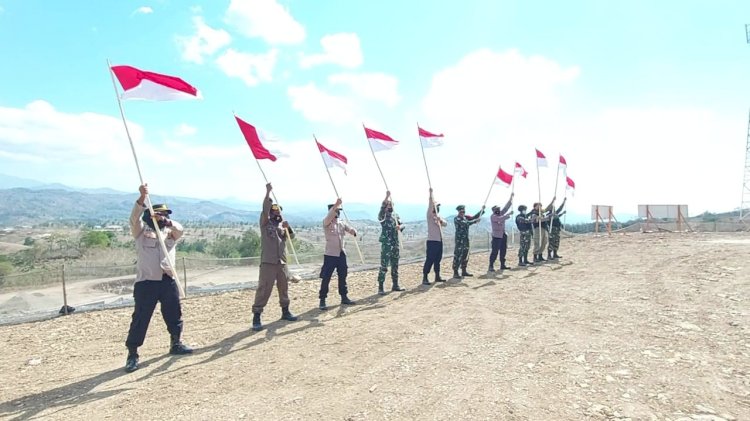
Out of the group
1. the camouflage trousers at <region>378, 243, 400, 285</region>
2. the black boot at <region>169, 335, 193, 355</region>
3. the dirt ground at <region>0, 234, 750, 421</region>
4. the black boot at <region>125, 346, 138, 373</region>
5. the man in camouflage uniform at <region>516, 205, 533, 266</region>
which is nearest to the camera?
the dirt ground at <region>0, 234, 750, 421</region>

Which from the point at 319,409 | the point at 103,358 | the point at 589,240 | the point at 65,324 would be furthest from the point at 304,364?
the point at 589,240

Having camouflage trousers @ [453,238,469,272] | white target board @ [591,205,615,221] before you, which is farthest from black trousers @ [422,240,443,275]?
white target board @ [591,205,615,221]

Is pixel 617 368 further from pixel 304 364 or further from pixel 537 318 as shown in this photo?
pixel 304 364

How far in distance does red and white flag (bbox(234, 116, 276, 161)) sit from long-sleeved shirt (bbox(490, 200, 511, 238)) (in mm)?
7240

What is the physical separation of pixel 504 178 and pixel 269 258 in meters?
8.93

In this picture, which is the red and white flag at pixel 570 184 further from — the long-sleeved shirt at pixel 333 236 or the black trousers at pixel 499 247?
the long-sleeved shirt at pixel 333 236

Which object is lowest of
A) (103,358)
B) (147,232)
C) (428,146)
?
(103,358)

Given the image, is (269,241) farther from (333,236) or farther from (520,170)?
(520,170)

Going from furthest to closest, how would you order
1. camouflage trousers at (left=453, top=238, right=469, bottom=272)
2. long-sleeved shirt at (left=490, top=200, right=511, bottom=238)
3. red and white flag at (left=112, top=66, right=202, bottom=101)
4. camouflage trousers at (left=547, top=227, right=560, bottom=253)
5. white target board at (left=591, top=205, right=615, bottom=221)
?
white target board at (left=591, top=205, right=615, bottom=221), camouflage trousers at (left=547, top=227, right=560, bottom=253), long-sleeved shirt at (left=490, top=200, right=511, bottom=238), camouflage trousers at (left=453, top=238, right=469, bottom=272), red and white flag at (left=112, top=66, right=202, bottom=101)

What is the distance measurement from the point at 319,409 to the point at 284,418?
334mm

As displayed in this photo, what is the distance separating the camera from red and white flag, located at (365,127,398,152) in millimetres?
11133

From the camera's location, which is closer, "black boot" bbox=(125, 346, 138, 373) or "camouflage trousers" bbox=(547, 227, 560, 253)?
"black boot" bbox=(125, 346, 138, 373)

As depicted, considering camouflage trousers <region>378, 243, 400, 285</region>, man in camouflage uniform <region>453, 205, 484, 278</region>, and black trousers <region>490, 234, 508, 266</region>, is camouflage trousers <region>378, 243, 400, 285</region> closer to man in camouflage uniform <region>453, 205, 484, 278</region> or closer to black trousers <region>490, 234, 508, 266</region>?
man in camouflage uniform <region>453, 205, 484, 278</region>

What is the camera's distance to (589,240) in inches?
803
